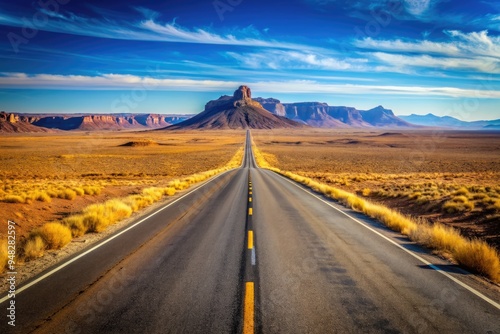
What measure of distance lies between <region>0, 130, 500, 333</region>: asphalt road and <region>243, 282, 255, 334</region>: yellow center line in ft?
0.06

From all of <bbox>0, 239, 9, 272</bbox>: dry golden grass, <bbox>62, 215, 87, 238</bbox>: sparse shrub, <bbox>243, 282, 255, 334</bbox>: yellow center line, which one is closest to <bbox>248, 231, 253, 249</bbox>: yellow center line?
<bbox>243, 282, 255, 334</bbox>: yellow center line

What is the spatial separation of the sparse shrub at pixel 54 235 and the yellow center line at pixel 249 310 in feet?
19.4

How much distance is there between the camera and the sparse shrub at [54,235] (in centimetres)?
830

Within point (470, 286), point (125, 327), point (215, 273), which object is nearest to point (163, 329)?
point (125, 327)

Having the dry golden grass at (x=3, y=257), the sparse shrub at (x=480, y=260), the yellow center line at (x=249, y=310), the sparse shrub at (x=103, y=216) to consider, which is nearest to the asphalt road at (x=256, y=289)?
the yellow center line at (x=249, y=310)

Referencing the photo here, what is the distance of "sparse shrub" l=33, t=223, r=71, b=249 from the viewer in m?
8.30

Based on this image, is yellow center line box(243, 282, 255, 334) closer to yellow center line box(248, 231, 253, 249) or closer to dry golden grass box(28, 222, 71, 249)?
yellow center line box(248, 231, 253, 249)

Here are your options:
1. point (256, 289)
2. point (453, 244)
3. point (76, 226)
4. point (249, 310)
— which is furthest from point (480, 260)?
point (76, 226)

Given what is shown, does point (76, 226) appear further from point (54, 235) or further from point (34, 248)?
point (34, 248)

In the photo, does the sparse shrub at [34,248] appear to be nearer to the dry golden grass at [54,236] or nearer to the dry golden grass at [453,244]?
the dry golden grass at [54,236]

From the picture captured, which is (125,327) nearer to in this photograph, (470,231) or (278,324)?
(278,324)

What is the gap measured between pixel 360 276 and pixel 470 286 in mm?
2011

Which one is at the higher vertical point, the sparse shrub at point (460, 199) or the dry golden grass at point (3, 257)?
the dry golden grass at point (3, 257)

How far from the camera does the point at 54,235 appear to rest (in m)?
8.45
